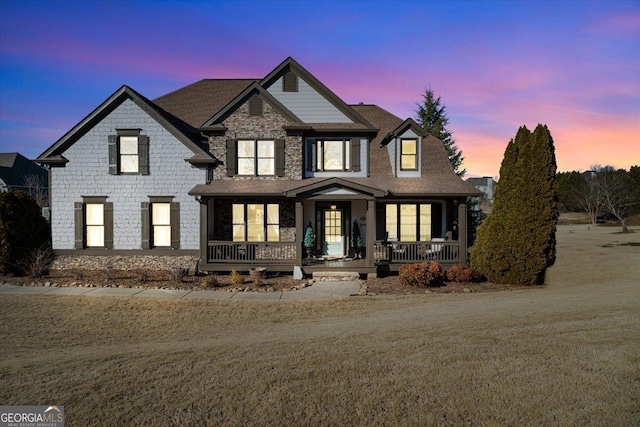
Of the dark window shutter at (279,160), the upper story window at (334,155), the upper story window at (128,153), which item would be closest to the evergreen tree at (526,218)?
the upper story window at (334,155)

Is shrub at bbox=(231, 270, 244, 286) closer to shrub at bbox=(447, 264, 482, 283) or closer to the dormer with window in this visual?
shrub at bbox=(447, 264, 482, 283)

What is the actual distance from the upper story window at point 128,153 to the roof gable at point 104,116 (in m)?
1.01

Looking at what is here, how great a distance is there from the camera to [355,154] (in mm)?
19438

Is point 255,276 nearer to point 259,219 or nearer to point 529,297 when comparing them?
point 259,219

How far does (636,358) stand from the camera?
7223mm

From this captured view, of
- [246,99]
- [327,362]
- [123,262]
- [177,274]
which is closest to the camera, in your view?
[327,362]

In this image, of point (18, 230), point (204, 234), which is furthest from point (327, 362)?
point (18, 230)

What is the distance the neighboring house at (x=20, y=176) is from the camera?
50.5 metres

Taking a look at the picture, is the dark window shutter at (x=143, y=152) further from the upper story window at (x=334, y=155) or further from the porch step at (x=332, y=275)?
the porch step at (x=332, y=275)

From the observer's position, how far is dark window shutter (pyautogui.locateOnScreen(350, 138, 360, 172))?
1936 centimetres

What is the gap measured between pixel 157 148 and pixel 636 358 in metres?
17.8

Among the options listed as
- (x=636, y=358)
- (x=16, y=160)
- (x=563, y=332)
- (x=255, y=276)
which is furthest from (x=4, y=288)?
(x=16, y=160)

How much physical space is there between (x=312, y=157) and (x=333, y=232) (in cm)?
378

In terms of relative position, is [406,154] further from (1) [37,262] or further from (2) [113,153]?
(1) [37,262]
